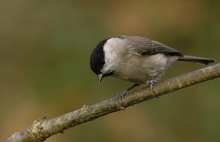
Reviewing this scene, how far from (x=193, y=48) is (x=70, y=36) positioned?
146 cm

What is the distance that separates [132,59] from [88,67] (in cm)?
178

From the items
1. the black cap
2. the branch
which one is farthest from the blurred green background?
the branch

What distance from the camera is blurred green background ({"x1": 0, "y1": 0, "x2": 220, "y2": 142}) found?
18.9 ft

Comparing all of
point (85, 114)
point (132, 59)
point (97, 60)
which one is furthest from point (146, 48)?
point (85, 114)

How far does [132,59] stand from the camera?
14.6 ft

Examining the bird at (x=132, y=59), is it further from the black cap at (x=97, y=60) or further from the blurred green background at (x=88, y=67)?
the blurred green background at (x=88, y=67)

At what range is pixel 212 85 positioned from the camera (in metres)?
5.90

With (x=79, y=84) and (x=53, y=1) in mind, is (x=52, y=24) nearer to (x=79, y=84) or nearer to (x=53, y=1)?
(x=53, y=1)

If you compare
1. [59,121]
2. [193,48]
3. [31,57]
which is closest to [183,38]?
[193,48]

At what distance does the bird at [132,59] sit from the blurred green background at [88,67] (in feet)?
3.63

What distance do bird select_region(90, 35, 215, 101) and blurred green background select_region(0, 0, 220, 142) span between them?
3.63 feet

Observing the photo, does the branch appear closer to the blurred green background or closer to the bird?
the bird

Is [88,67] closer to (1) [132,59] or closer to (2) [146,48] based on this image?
(2) [146,48]

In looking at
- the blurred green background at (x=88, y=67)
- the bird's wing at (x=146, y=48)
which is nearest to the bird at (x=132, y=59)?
the bird's wing at (x=146, y=48)
